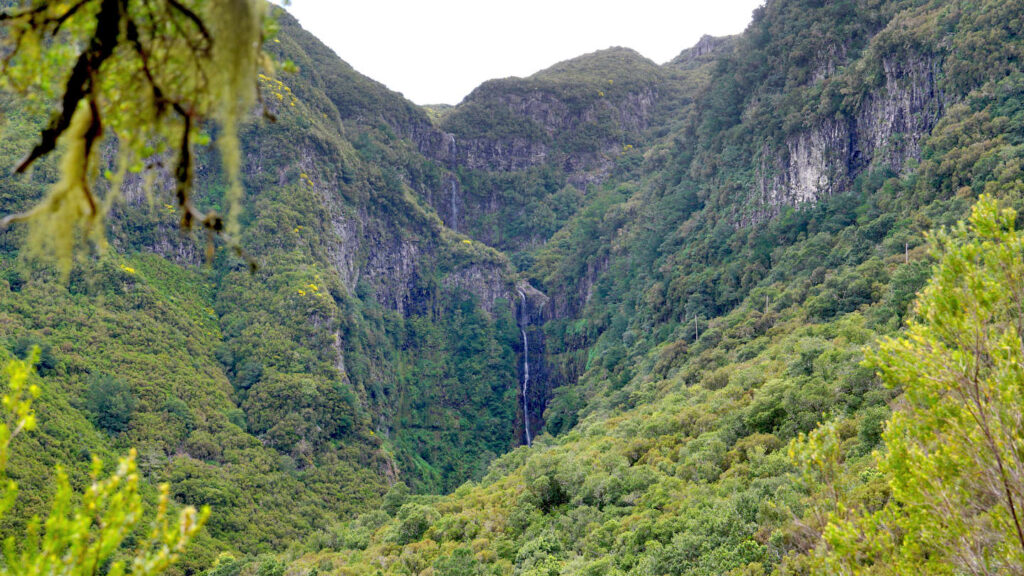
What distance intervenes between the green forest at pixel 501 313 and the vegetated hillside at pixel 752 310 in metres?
0.23

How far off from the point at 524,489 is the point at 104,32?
25782mm

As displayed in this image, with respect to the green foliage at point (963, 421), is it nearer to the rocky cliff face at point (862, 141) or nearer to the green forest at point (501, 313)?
the green forest at point (501, 313)

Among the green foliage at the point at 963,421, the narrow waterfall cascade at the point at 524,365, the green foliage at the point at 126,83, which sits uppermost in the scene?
the green foliage at the point at 126,83

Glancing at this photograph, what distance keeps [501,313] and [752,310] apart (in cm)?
4603

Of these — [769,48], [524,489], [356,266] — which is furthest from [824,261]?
[356,266]

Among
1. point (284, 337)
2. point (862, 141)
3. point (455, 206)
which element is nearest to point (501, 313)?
point (455, 206)

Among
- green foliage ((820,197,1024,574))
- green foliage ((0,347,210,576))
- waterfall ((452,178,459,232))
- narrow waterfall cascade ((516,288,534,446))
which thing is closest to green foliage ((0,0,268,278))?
green foliage ((0,347,210,576))

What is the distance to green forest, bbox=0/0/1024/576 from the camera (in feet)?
10.4

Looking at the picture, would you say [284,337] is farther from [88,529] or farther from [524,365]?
[88,529]

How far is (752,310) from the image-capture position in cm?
4316

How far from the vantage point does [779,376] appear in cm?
2598

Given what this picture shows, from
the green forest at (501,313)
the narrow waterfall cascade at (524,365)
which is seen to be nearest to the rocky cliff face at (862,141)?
the green forest at (501,313)

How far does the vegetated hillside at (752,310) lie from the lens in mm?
16469

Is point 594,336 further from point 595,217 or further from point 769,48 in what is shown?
point 769,48
